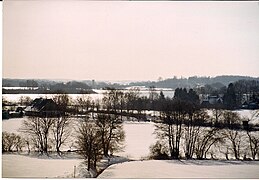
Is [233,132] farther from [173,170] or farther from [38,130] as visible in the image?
[38,130]

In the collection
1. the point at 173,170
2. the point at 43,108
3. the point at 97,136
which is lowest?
the point at 173,170

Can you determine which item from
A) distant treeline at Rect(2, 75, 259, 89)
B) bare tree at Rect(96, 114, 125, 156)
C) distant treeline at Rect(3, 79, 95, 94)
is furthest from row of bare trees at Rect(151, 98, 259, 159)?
distant treeline at Rect(3, 79, 95, 94)

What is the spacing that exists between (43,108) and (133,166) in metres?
0.73

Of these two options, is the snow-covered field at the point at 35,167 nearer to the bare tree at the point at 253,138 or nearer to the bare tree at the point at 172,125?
the bare tree at the point at 172,125

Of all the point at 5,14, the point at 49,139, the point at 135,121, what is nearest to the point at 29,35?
the point at 5,14

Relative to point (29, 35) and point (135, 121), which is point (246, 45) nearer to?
point (135, 121)

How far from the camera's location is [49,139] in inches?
122

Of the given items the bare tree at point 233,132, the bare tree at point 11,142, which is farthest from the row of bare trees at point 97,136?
the bare tree at point 233,132

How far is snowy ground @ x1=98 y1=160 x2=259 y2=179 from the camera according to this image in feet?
10.1

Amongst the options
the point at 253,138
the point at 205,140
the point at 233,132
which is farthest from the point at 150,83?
the point at 253,138

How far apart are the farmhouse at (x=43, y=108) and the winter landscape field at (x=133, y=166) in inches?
3.8

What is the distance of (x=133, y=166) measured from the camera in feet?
10.1

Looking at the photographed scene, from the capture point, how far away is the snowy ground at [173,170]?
3.07 m

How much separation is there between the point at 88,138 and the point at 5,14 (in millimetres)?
1011
